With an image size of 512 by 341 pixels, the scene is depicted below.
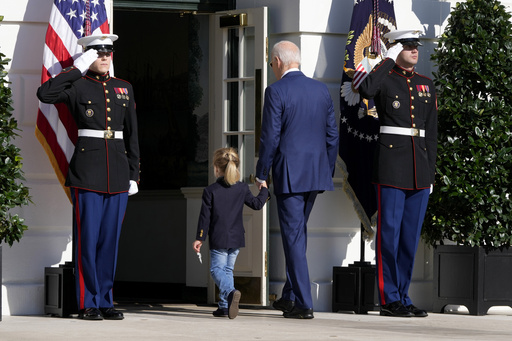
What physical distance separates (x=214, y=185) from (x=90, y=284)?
45.7 inches

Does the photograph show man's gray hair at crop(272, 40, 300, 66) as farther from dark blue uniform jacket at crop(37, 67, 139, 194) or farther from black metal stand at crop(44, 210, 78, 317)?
black metal stand at crop(44, 210, 78, 317)

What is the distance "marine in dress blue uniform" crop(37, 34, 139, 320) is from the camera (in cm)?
834

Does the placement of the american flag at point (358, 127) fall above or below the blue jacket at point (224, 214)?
above

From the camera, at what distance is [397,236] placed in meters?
9.02

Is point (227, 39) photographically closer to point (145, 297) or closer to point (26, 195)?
point (26, 195)

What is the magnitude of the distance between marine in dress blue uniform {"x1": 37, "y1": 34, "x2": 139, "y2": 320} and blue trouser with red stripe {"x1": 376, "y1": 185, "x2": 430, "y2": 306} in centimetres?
190

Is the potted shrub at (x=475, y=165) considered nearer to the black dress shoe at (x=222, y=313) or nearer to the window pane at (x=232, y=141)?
the window pane at (x=232, y=141)

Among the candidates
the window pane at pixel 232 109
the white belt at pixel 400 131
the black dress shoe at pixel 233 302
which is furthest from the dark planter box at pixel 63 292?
the white belt at pixel 400 131

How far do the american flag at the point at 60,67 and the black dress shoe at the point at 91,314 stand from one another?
3.18 feet

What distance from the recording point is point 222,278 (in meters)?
8.62

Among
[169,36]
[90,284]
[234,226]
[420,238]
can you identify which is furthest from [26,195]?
[169,36]

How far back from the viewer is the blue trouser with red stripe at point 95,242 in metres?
8.35

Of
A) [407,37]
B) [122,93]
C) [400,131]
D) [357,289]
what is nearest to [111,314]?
[122,93]

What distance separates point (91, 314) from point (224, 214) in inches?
47.1
